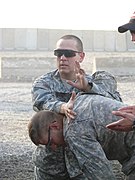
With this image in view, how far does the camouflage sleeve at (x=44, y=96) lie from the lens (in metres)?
4.32

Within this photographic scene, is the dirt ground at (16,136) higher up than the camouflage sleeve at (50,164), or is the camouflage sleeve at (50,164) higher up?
the camouflage sleeve at (50,164)

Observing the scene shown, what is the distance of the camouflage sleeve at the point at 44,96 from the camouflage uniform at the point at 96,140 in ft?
1.58

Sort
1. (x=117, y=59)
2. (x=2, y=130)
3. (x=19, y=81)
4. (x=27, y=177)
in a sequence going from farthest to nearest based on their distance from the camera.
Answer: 1. (x=117, y=59)
2. (x=19, y=81)
3. (x=2, y=130)
4. (x=27, y=177)

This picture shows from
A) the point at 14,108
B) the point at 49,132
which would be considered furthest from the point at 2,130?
the point at 49,132

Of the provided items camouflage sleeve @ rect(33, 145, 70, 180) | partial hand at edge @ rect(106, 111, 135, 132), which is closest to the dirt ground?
camouflage sleeve @ rect(33, 145, 70, 180)

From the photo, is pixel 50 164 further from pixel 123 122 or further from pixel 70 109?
pixel 123 122

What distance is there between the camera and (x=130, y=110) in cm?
356

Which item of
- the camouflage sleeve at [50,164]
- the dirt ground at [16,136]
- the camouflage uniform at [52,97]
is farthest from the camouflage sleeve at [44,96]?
the dirt ground at [16,136]

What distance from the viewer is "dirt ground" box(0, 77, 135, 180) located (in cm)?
575

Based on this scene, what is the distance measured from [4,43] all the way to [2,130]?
94.8 feet

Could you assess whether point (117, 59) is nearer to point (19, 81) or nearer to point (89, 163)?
point (19, 81)

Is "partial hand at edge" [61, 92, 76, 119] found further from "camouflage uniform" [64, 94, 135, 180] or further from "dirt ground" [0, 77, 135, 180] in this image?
"dirt ground" [0, 77, 135, 180]

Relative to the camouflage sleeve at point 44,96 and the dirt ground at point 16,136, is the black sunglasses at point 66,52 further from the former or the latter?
the dirt ground at point 16,136

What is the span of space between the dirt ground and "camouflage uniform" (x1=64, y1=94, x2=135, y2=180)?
127cm
